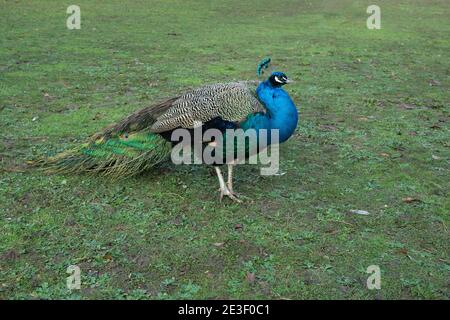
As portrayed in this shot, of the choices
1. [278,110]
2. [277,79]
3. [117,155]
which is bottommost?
[117,155]

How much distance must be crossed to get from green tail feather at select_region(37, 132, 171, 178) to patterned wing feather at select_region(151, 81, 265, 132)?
16cm

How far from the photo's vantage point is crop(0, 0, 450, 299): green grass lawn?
3307 mm

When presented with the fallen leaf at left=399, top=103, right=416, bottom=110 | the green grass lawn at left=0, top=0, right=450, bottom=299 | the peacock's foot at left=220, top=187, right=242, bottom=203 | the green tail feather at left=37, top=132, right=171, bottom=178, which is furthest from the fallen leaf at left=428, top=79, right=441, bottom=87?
the green tail feather at left=37, top=132, right=171, bottom=178

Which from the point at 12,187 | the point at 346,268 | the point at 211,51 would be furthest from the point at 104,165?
the point at 211,51

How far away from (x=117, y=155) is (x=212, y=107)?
3.22 ft

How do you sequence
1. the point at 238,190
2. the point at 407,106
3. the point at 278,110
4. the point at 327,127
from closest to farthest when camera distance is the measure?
the point at 278,110 → the point at 238,190 → the point at 327,127 → the point at 407,106

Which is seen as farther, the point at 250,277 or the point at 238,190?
the point at 238,190

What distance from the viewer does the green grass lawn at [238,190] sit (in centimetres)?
331

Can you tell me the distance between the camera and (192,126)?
13.4ft

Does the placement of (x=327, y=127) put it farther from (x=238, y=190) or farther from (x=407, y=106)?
(x=238, y=190)

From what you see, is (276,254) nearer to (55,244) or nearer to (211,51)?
(55,244)

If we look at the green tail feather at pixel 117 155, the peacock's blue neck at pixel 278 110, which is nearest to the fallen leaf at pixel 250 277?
the peacock's blue neck at pixel 278 110

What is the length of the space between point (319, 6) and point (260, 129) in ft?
44.6

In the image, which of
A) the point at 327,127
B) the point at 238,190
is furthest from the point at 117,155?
the point at 327,127
